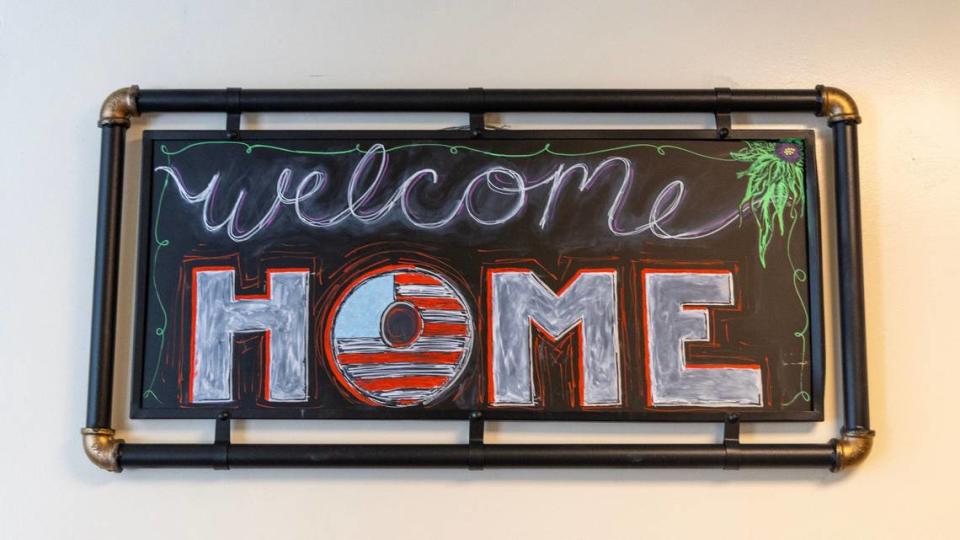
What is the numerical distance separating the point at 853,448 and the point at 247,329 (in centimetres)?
113

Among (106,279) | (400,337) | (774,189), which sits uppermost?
(774,189)

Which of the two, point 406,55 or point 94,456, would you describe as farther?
point 406,55

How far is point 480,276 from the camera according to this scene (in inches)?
58.0

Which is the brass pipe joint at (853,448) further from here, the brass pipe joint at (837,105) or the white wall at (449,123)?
the brass pipe joint at (837,105)

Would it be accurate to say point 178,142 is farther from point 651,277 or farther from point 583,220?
point 651,277

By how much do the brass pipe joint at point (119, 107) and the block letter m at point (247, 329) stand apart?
32 cm

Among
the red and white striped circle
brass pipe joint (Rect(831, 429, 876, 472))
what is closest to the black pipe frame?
brass pipe joint (Rect(831, 429, 876, 472))

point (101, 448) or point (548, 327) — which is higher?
point (548, 327)

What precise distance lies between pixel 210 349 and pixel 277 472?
260 millimetres

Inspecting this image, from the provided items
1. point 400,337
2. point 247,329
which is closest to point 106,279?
point 247,329

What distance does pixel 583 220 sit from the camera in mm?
1485

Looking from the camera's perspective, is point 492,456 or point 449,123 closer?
point 492,456

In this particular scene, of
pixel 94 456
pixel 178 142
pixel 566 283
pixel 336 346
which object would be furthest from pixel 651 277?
pixel 94 456

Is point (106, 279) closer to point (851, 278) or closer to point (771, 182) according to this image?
point (771, 182)
